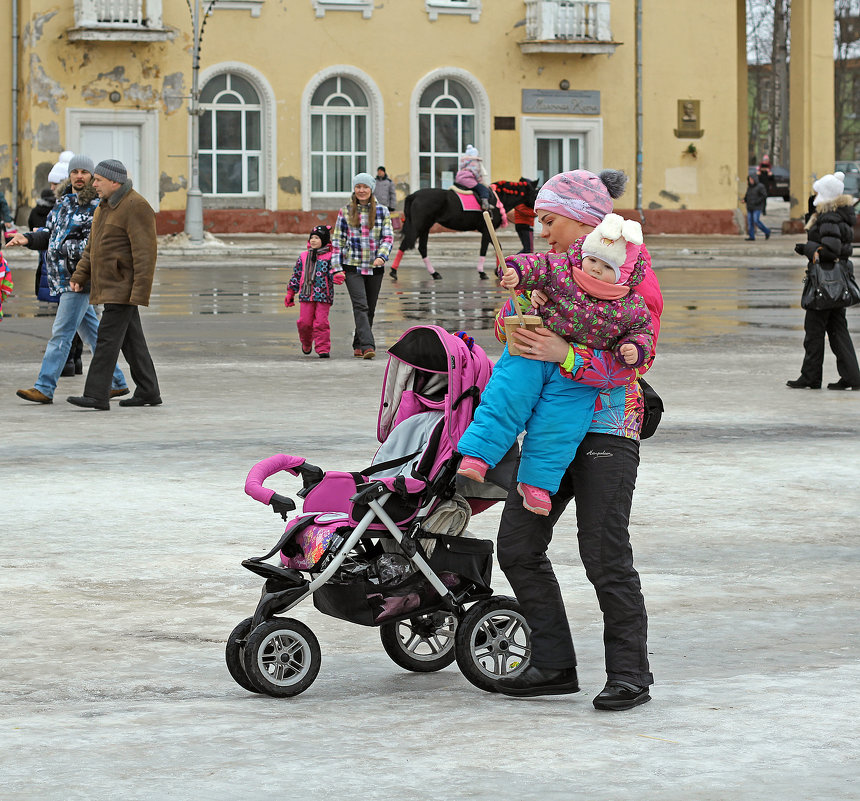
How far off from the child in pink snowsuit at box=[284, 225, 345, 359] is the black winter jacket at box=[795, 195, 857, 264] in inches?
175

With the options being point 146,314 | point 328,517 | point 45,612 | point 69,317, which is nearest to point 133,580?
point 45,612

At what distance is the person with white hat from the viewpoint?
16.2ft

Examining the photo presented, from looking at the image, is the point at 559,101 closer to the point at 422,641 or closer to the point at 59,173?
the point at 59,173

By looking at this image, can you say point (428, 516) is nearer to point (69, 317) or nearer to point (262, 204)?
point (69, 317)

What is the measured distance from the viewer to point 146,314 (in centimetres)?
2038

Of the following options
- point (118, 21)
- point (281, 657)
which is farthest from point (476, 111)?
point (281, 657)

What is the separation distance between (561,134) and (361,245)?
30375 millimetres

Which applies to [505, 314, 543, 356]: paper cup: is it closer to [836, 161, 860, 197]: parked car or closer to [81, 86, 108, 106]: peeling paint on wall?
[81, 86, 108, 106]: peeling paint on wall

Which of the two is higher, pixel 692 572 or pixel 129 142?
pixel 129 142

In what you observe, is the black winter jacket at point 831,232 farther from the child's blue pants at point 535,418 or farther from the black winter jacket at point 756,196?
the black winter jacket at point 756,196

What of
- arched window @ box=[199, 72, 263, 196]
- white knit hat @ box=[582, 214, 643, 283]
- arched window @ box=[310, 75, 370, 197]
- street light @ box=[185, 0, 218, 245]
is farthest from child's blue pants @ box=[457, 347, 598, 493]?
arched window @ box=[310, 75, 370, 197]

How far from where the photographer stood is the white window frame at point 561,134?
44.6 metres

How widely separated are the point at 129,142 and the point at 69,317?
29.6 metres

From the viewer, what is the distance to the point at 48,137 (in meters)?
40.5
